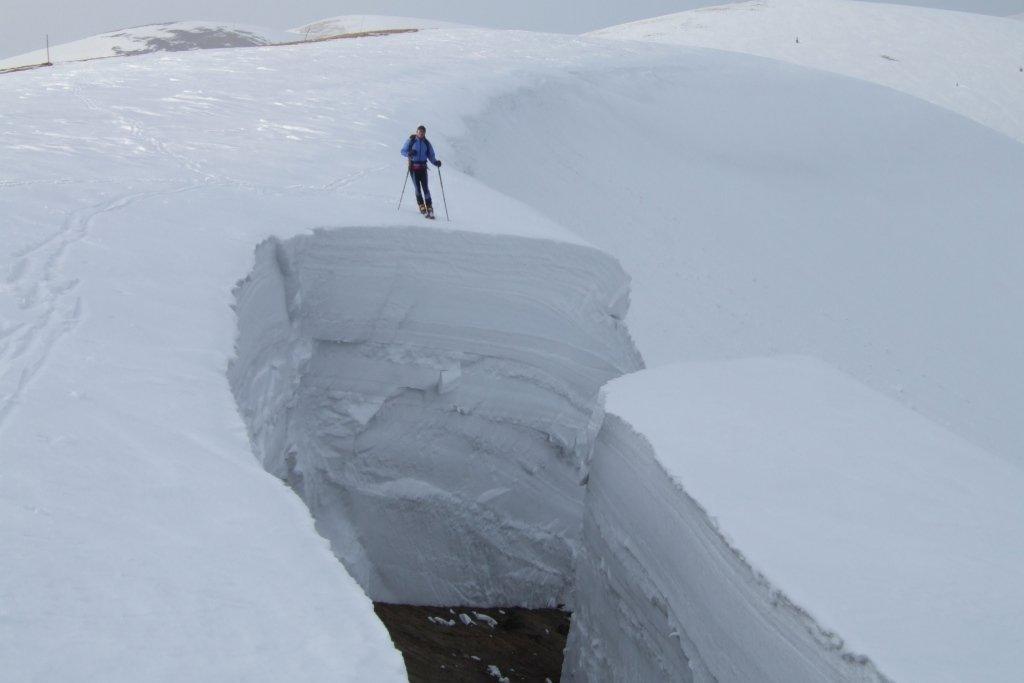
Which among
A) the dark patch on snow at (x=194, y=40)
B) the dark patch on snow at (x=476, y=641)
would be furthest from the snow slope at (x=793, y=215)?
the dark patch on snow at (x=194, y=40)

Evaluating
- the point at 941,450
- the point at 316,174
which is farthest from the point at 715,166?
the point at 941,450

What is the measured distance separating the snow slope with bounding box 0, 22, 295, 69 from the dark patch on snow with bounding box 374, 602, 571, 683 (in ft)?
119

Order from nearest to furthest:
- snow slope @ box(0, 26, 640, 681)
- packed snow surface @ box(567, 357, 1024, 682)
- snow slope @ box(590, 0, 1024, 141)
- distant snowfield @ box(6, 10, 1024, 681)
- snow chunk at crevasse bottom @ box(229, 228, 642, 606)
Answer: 1. snow slope @ box(0, 26, 640, 681)
2. distant snowfield @ box(6, 10, 1024, 681)
3. packed snow surface @ box(567, 357, 1024, 682)
4. snow chunk at crevasse bottom @ box(229, 228, 642, 606)
5. snow slope @ box(590, 0, 1024, 141)

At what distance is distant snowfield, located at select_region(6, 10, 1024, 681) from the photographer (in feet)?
9.82

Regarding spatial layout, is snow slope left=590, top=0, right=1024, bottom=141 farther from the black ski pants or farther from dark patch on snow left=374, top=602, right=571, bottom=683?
dark patch on snow left=374, top=602, right=571, bottom=683

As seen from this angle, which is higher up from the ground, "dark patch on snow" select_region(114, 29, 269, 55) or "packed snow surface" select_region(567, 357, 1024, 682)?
"dark patch on snow" select_region(114, 29, 269, 55)

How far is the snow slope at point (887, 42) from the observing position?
28.0 m

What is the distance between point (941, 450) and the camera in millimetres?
5656

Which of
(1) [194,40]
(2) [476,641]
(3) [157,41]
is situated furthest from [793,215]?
(3) [157,41]

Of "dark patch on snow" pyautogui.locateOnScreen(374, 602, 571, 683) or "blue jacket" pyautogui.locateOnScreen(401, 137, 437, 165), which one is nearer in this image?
"dark patch on snow" pyautogui.locateOnScreen(374, 602, 571, 683)

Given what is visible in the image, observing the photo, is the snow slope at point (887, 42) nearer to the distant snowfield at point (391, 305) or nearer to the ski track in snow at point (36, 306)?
the distant snowfield at point (391, 305)

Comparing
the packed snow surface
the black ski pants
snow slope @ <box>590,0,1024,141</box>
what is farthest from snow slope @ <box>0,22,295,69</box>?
the packed snow surface

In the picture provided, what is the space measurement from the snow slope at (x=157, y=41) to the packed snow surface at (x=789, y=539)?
37.7 meters

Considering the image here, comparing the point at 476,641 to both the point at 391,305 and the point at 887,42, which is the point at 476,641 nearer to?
the point at 391,305
